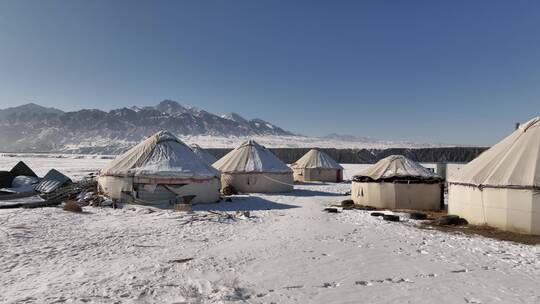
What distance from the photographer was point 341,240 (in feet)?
34.3

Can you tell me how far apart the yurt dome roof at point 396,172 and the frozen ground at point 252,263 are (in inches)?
181

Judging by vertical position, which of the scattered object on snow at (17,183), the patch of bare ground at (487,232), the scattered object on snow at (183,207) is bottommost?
the patch of bare ground at (487,232)

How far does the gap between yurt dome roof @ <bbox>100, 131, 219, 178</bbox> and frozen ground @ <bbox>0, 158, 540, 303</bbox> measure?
14.7 feet

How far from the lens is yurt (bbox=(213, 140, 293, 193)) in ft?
82.2

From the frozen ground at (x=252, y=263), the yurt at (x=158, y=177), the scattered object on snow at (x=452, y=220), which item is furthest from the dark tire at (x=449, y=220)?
the yurt at (x=158, y=177)

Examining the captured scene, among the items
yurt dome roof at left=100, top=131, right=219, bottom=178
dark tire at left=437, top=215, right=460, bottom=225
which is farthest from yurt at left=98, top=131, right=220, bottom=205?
dark tire at left=437, top=215, right=460, bottom=225

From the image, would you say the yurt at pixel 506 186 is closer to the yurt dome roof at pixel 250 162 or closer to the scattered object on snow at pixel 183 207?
the scattered object on snow at pixel 183 207

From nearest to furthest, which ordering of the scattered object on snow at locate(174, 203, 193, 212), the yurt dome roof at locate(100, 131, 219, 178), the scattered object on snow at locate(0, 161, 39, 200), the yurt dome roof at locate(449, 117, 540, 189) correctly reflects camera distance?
the yurt dome roof at locate(449, 117, 540, 189), the scattered object on snow at locate(174, 203, 193, 212), the yurt dome roof at locate(100, 131, 219, 178), the scattered object on snow at locate(0, 161, 39, 200)

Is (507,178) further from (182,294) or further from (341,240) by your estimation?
(182,294)

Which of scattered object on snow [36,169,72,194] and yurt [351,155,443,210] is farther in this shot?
scattered object on snow [36,169,72,194]

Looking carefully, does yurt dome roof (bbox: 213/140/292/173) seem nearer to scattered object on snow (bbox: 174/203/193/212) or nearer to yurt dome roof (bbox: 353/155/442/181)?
yurt dome roof (bbox: 353/155/442/181)

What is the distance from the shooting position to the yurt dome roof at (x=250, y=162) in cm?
2533

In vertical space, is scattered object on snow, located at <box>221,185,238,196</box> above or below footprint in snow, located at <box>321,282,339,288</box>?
→ above

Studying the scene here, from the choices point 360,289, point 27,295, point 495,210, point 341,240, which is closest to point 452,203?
point 495,210
